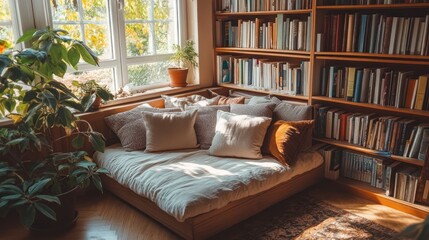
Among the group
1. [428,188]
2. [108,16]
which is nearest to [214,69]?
[108,16]

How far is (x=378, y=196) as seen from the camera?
2.84 meters

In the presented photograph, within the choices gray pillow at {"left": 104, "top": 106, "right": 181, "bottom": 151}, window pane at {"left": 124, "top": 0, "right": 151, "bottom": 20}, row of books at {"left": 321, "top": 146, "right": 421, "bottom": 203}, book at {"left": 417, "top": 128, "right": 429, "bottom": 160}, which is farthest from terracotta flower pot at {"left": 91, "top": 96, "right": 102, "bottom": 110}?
book at {"left": 417, "top": 128, "right": 429, "bottom": 160}

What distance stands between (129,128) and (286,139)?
1322mm

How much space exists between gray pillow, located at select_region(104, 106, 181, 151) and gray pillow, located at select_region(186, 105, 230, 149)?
48 cm

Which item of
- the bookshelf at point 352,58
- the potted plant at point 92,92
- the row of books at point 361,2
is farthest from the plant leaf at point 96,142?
the row of books at point 361,2

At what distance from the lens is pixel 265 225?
99.5 inches

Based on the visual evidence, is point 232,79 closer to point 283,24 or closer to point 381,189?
point 283,24

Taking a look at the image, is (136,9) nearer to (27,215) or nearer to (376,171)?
(27,215)

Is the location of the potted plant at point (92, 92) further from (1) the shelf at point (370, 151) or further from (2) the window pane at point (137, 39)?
(1) the shelf at point (370, 151)

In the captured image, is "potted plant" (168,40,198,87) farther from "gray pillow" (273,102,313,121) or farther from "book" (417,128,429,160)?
"book" (417,128,429,160)

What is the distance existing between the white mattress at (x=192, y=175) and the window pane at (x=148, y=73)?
0.86 metres

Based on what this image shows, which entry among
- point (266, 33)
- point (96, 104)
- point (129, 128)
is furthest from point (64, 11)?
point (266, 33)

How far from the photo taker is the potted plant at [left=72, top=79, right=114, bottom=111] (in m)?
2.69

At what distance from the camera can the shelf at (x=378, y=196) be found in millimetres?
2635
